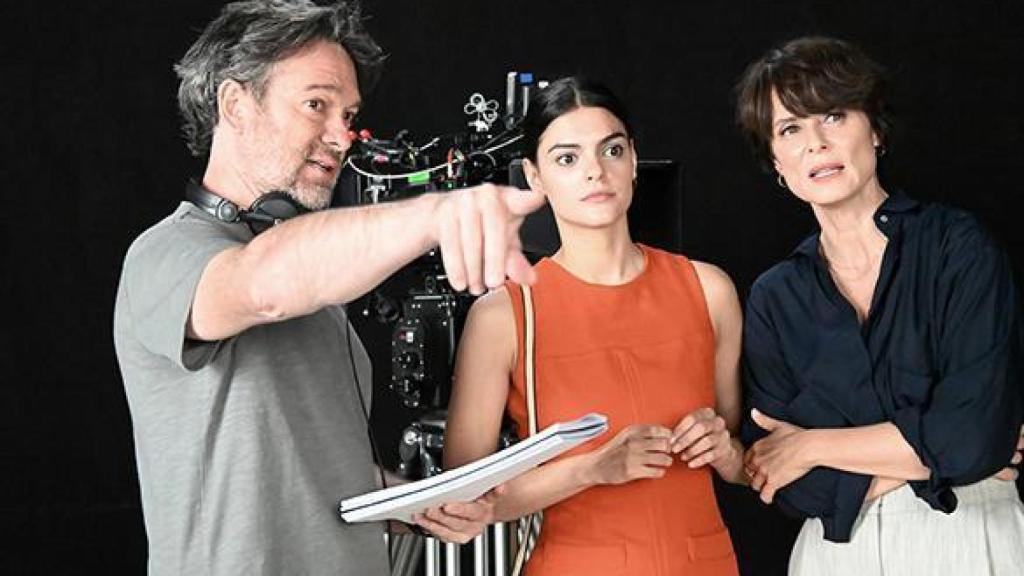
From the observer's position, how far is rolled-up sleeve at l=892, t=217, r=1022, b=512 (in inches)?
81.4

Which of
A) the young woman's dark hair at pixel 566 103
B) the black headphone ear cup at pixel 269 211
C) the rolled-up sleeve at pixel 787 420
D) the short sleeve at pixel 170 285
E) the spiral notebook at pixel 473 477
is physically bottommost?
the rolled-up sleeve at pixel 787 420

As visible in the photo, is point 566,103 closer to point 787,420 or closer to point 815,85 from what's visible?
point 815,85

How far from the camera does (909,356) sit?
2.13 meters

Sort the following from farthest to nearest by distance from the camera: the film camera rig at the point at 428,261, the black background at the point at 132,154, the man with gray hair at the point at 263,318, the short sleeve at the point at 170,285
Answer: the black background at the point at 132,154
the film camera rig at the point at 428,261
the short sleeve at the point at 170,285
the man with gray hair at the point at 263,318

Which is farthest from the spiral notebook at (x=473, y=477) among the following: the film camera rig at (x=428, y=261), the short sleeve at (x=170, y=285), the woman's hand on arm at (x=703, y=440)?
the film camera rig at (x=428, y=261)

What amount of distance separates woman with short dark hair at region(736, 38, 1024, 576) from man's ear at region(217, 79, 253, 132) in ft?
3.13

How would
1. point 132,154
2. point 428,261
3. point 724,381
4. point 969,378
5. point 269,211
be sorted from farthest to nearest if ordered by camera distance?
point 132,154 → point 428,261 → point 724,381 → point 969,378 → point 269,211

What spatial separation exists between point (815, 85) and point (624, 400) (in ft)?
2.00

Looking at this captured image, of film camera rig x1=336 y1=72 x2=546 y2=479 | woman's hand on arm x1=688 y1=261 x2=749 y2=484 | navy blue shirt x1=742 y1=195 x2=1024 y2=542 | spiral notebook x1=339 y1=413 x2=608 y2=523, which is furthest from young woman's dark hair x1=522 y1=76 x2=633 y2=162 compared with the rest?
spiral notebook x1=339 y1=413 x2=608 y2=523

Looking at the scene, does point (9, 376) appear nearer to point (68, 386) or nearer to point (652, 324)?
point (68, 386)

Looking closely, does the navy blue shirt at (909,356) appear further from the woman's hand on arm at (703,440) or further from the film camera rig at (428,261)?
the film camera rig at (428,261)

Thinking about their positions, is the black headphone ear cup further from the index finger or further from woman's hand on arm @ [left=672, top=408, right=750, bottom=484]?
woman's hand on arm @ [left=672, top=408, right=750, bottom=484]

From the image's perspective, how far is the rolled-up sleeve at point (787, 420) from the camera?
2.15 metres

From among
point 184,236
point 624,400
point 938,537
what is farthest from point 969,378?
point 184,236
